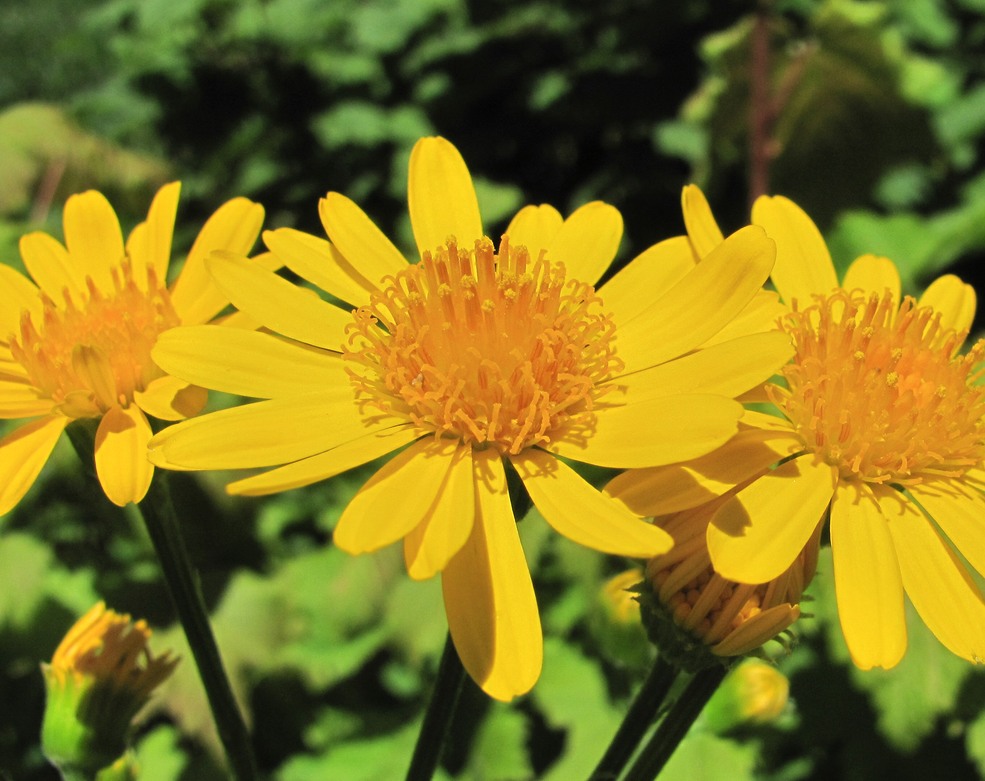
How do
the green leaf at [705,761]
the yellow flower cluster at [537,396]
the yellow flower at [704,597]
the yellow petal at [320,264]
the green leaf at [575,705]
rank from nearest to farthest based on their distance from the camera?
the yellow flower cluster at [537,396] → the yellow flower at [704,597] → the yellow petal at [320,264] → the green leaf at [705,761] → the green leaf at [575,705]

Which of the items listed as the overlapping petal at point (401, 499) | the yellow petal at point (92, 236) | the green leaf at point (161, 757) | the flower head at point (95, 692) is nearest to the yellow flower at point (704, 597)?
the overlapping petal at point (401, 499)

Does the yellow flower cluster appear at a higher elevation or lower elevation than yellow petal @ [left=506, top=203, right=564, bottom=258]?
lower

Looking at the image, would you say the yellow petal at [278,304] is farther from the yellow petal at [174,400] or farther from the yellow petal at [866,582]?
the yellow petal at [866,582]

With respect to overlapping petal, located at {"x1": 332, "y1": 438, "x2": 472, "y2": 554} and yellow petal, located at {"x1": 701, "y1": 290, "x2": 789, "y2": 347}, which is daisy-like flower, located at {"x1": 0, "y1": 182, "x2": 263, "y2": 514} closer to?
overlapping petal, located at {"x1": 332, "y1": 438, "x2": 472, "y2": 554}

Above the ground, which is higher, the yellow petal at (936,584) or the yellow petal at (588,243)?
the yellow petal at (588,243)

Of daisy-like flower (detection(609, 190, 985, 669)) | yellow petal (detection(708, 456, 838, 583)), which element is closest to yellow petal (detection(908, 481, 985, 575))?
daisy-like flower (detection(609, 190, 985, 669))

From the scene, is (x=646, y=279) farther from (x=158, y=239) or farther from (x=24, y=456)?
(x=24, y=456)
